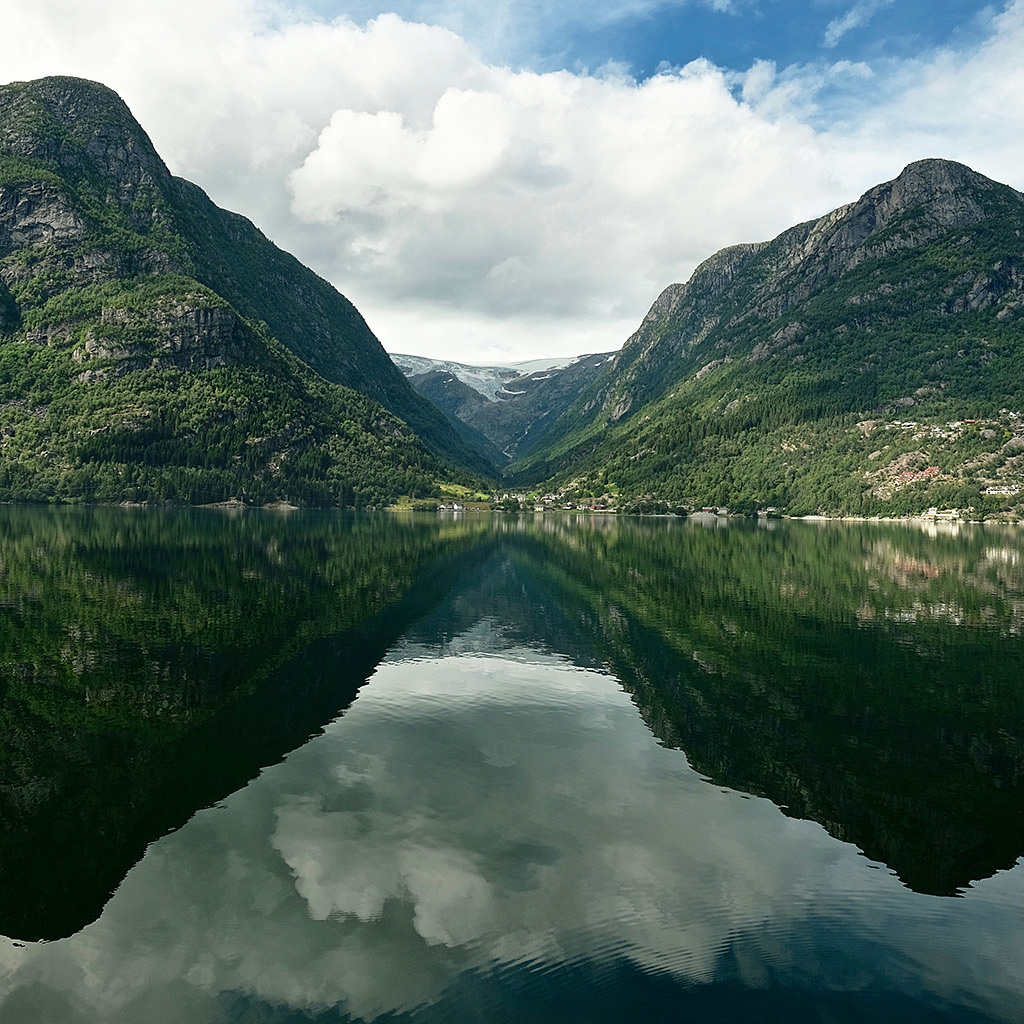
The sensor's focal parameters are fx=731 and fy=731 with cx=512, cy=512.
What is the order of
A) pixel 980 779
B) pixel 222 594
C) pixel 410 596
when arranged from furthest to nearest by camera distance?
pixel 410 596 → pixel 222 594 → pixel 980 779

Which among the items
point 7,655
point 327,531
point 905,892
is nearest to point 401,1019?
point 905,892

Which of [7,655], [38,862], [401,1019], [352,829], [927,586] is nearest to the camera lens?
[401,1019]

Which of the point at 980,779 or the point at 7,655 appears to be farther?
the point at 7,655

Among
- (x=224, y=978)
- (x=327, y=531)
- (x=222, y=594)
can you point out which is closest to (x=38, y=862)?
(x=224, y=978)

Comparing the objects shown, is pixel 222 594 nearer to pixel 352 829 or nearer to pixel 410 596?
pixel 410 596

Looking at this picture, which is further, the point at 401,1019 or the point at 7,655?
the point at 7,655

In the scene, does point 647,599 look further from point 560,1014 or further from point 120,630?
point 560,1014
